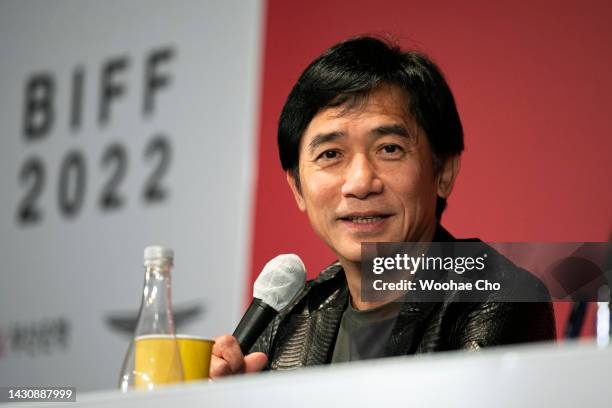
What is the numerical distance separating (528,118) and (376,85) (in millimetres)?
512

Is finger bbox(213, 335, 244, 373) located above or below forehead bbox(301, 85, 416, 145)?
below

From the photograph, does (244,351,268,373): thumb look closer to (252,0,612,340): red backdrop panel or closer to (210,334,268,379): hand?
(210,334,268,379): hand

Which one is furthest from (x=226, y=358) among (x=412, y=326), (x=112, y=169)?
(x=112, y=169)

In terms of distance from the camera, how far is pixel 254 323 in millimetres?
1108

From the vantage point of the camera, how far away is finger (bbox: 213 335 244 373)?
1067 millimetres


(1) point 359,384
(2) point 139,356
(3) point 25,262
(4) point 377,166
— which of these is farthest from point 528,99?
(3) point 25,262

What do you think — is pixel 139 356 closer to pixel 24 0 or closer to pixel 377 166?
pixel 377 166

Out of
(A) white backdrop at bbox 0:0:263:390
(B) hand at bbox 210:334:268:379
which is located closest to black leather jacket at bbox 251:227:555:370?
(B) hand at bbox 210:334:268:379

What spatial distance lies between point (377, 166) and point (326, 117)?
9cm

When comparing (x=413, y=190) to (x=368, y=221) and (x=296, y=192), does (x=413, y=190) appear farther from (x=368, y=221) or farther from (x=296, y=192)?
(x=296, y=192)

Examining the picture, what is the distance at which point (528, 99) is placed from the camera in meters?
1.78

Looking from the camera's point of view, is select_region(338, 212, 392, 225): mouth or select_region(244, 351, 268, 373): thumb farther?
select_region(338, 212, 392, 225): mouth

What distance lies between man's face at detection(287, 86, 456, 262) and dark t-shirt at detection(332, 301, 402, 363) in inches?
2.9

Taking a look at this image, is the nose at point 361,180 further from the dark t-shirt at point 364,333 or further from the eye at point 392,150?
the dark t-shirt at point 364,333
